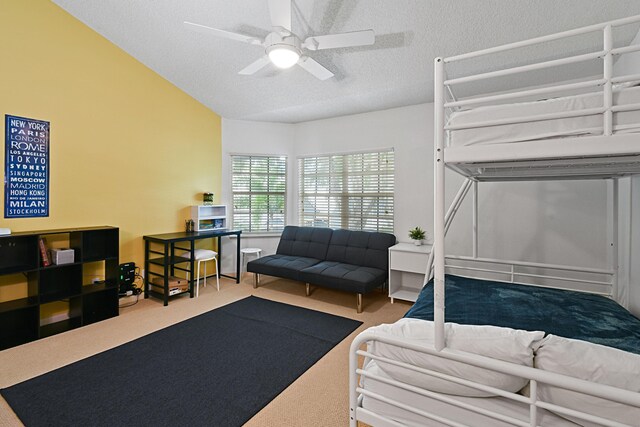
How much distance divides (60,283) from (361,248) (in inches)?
138

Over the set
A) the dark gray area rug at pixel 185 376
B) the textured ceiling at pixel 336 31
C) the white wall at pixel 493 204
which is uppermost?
the textured ceiling at pixel 336 31

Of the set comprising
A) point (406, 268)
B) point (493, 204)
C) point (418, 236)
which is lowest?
point (406, 268)

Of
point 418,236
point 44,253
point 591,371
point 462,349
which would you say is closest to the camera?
point 591,371

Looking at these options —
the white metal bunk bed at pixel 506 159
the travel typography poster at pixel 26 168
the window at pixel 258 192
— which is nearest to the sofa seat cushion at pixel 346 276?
the window at pixel 258 192

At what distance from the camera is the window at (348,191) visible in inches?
181

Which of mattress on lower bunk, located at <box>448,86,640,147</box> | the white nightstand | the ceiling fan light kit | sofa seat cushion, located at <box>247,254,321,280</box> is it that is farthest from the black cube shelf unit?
mattress on lower bunk, located at <box>448,86,640,147</box>

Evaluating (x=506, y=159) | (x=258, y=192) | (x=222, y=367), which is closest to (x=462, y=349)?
(x=506, y=159)

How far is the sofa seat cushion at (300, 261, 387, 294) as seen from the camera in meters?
3.57

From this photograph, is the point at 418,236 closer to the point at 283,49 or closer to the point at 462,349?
the point at 283,49

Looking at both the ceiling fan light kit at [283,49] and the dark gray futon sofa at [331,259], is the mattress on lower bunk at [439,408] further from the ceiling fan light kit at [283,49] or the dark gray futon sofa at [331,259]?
the ceiling fan light kit at [283,49]

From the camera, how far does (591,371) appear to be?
103 cm

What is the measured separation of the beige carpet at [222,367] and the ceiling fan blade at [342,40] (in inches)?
101

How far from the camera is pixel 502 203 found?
3693 mm

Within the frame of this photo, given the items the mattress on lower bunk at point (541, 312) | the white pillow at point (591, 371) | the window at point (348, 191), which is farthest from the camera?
the window at point (348, 191)
